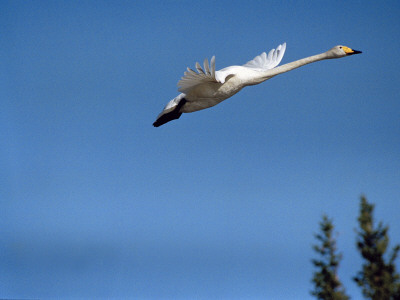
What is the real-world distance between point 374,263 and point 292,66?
45.1 ft

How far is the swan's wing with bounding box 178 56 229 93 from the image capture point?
1333 centimetres

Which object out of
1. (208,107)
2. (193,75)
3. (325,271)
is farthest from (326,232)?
(193,75)

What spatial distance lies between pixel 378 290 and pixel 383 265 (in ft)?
4.43

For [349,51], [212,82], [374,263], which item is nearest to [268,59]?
[349,51]

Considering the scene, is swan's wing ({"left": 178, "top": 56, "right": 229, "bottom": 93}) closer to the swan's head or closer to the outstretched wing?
the outstretched wing

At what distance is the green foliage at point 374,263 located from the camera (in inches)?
1017

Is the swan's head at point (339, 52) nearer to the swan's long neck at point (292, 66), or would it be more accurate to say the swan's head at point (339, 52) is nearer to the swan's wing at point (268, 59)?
the swan's long neck at point (292, 66)

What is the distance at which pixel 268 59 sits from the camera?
18375 millimetres

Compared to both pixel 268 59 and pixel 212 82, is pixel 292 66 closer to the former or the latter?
pixel 268 59

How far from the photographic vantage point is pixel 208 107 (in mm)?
15523

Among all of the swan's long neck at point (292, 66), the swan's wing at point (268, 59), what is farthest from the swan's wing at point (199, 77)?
the swan's wing at point (268, 59)

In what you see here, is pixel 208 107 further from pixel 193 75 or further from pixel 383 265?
pixel 383 265

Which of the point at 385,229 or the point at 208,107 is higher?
the point at 385,229

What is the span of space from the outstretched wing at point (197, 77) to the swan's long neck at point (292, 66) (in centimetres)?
185
